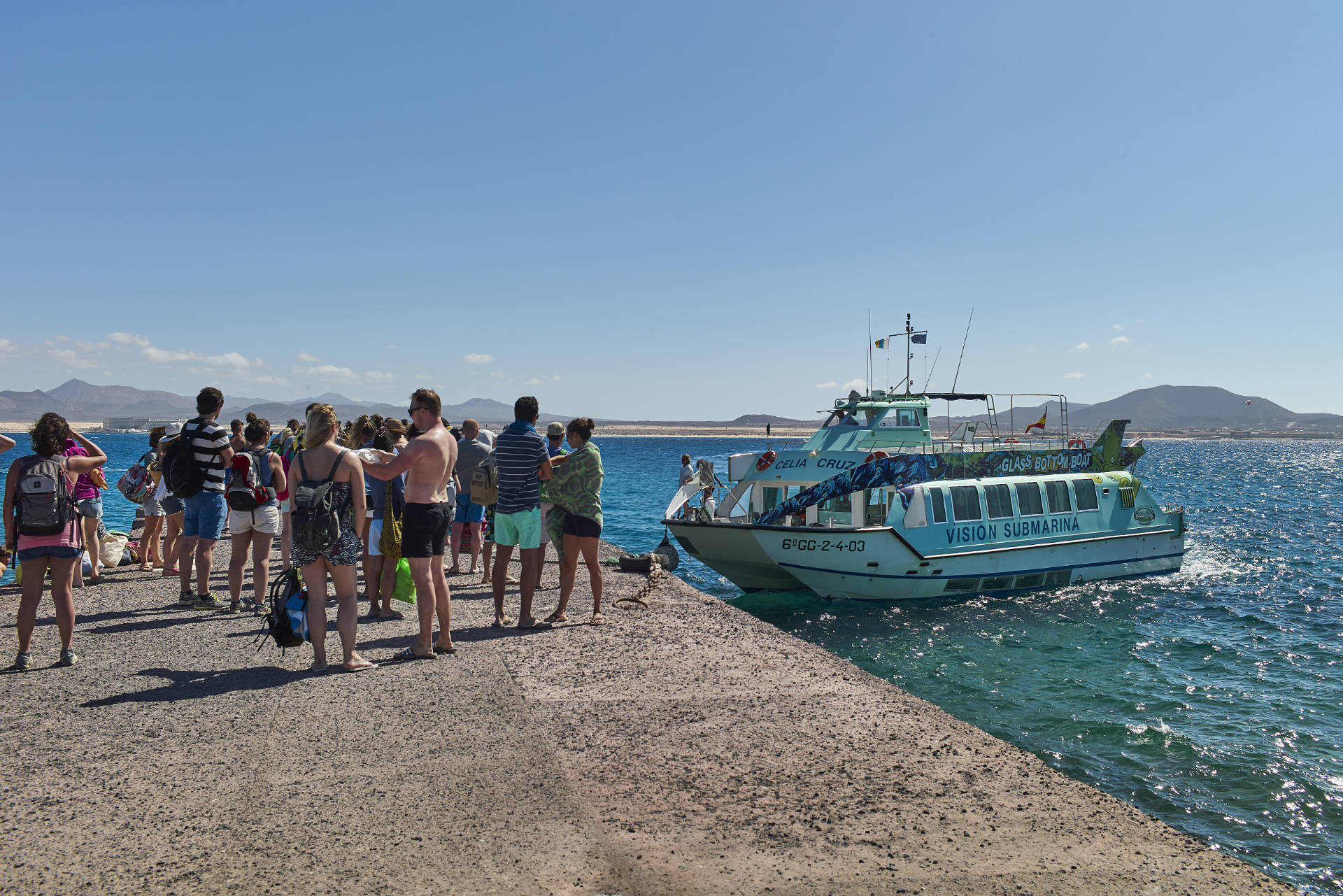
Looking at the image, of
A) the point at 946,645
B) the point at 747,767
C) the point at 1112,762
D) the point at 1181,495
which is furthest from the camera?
the point at 1181,495

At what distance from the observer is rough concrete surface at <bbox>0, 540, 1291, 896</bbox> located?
388 centimetres

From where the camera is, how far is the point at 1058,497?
17547mm

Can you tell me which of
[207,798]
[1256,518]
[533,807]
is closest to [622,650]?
[533,807]

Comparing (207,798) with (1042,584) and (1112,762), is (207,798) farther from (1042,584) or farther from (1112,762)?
(1042,584)

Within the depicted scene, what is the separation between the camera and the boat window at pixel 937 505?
1540 centimetres

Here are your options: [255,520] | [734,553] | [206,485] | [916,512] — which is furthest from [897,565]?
[206,485]

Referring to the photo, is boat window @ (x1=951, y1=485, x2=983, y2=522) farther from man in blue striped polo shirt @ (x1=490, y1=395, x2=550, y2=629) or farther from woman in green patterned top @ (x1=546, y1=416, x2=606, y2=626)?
man in blue striped polo shirt @ (x1=490, y1=395, x2=550, y2=629)

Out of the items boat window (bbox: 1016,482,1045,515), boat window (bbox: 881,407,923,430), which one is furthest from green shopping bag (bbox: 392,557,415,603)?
boat window (bbox: 1016,482,1045,515)

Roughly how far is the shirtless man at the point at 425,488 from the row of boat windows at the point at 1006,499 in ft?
35.8

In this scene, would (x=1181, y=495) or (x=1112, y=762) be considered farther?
(x=1181, y=495)

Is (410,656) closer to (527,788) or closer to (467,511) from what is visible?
(527,788)

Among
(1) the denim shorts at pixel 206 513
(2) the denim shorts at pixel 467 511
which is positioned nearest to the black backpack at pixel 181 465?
(1) the denim shorts at pixel 206 513

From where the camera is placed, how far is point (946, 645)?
12.6m

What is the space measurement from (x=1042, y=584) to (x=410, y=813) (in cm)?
1577
